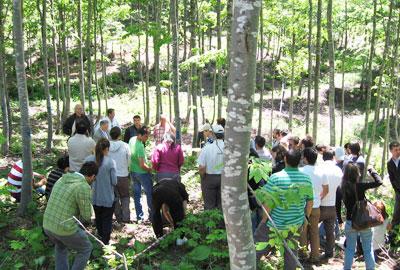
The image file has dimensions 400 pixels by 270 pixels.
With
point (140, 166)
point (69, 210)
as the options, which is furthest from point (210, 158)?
point (69, 210)

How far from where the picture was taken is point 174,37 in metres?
9.77

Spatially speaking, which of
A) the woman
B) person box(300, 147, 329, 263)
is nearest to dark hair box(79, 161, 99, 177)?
person box(300, 147, 329, 263)

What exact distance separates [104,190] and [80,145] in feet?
4.79

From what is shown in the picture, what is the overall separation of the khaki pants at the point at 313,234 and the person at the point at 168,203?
2.17 m

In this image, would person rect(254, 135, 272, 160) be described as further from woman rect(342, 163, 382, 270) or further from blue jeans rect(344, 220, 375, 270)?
blue jeans rect(344, 220, 375, 270)

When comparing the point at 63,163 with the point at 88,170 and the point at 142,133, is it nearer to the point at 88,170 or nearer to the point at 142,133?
the point at 88,170

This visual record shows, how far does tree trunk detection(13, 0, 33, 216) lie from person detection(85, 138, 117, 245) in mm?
1789

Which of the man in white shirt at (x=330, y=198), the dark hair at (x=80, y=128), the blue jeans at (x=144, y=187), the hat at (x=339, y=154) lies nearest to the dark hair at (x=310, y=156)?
the man in white shirt at (x=330, y=198)

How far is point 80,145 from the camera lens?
8.02m

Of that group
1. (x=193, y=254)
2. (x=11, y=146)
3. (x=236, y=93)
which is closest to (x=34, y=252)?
(x=193, y=254)

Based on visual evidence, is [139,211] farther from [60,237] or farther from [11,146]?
[11,146]

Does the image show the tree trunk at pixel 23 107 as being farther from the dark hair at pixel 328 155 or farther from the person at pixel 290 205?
the dark hair at pixel 328 155

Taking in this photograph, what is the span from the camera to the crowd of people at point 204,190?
557cm

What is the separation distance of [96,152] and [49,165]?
6.26 metres
